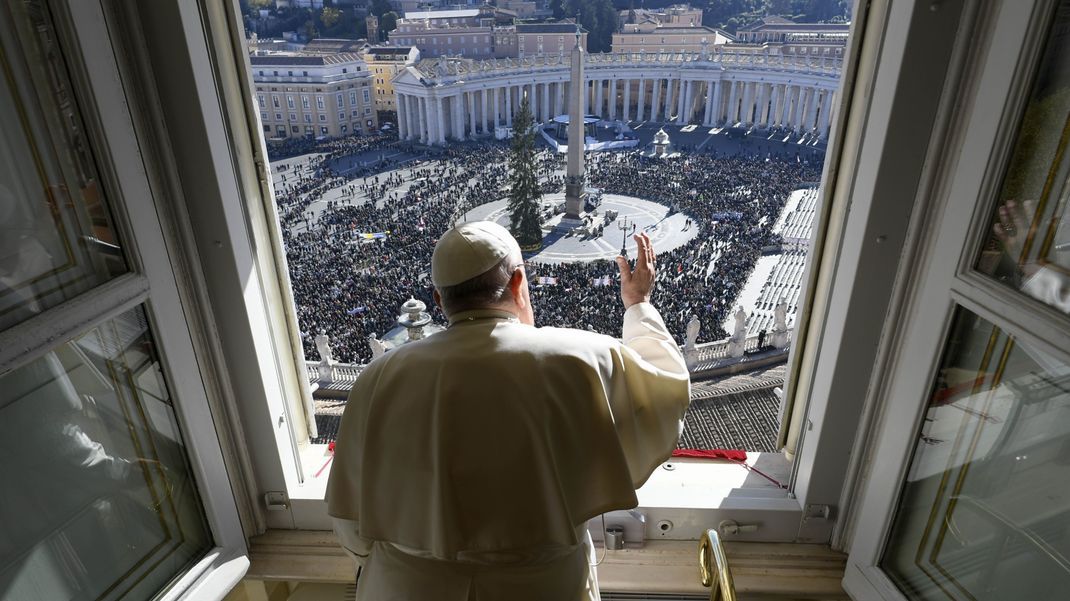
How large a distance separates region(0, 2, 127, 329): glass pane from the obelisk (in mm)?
1952

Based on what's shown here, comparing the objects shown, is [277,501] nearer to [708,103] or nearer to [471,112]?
[471,112]

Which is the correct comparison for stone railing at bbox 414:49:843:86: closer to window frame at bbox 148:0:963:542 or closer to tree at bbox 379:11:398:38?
tree at bbox 379:11:398:38

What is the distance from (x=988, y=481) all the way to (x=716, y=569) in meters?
0.45

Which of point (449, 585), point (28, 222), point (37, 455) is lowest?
point (449, 585)

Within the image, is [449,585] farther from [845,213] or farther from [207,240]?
[845,213]

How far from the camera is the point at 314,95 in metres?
1.71

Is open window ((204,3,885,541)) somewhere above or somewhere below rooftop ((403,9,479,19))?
below

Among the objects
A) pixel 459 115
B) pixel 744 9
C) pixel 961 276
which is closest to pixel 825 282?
pixel 961 276

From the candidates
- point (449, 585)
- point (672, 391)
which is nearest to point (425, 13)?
point (672, 391)

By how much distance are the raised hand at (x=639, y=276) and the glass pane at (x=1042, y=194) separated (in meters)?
0.47

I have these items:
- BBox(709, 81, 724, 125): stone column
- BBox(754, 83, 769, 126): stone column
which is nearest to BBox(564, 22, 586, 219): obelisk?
BBox(709, 81, 724, 125): stone column

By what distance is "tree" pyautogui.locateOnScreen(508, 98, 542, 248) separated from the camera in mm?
2350

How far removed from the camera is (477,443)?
731 millimetres

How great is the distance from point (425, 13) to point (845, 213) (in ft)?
4.20
